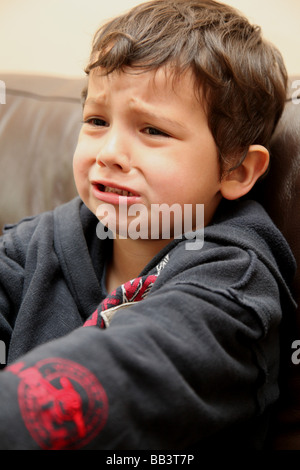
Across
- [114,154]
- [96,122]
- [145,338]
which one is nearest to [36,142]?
[96,122]

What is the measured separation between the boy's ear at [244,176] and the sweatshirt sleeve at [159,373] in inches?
7.2

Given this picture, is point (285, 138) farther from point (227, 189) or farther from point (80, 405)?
point (80, 405)

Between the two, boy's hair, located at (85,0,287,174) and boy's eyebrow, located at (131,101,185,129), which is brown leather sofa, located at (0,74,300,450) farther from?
boy's eyebrow, located at (131,101,185,129)

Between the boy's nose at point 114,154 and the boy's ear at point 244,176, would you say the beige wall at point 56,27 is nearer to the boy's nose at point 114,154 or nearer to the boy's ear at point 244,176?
the boy's ear at point 244,176

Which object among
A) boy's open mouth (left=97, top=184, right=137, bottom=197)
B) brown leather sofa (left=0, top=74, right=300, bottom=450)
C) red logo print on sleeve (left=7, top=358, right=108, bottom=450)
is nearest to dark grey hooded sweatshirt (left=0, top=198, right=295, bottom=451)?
red logo print on sleeve (left=7, top=358, right=108, bottom=450)

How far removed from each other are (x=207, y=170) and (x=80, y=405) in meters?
0.45

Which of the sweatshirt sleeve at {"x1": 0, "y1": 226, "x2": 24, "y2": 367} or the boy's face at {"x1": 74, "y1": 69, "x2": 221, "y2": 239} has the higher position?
the boy's face at {"x1": 74, "y1": 69, "x2": 221, "y2": 239}

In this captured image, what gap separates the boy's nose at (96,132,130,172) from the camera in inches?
31.8

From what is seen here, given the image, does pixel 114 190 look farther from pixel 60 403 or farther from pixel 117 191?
pixel 60 403

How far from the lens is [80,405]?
0.54 meters

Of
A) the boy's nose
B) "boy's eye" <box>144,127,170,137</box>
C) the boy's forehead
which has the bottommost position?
the boy's nose

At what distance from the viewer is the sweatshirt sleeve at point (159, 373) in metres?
0.54

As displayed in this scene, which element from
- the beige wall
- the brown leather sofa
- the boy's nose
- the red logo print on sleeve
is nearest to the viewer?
the red logo print on sleeve

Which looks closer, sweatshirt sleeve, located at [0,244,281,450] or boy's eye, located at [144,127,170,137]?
sweatshirt sleeve, located at [0,244,281,450]
